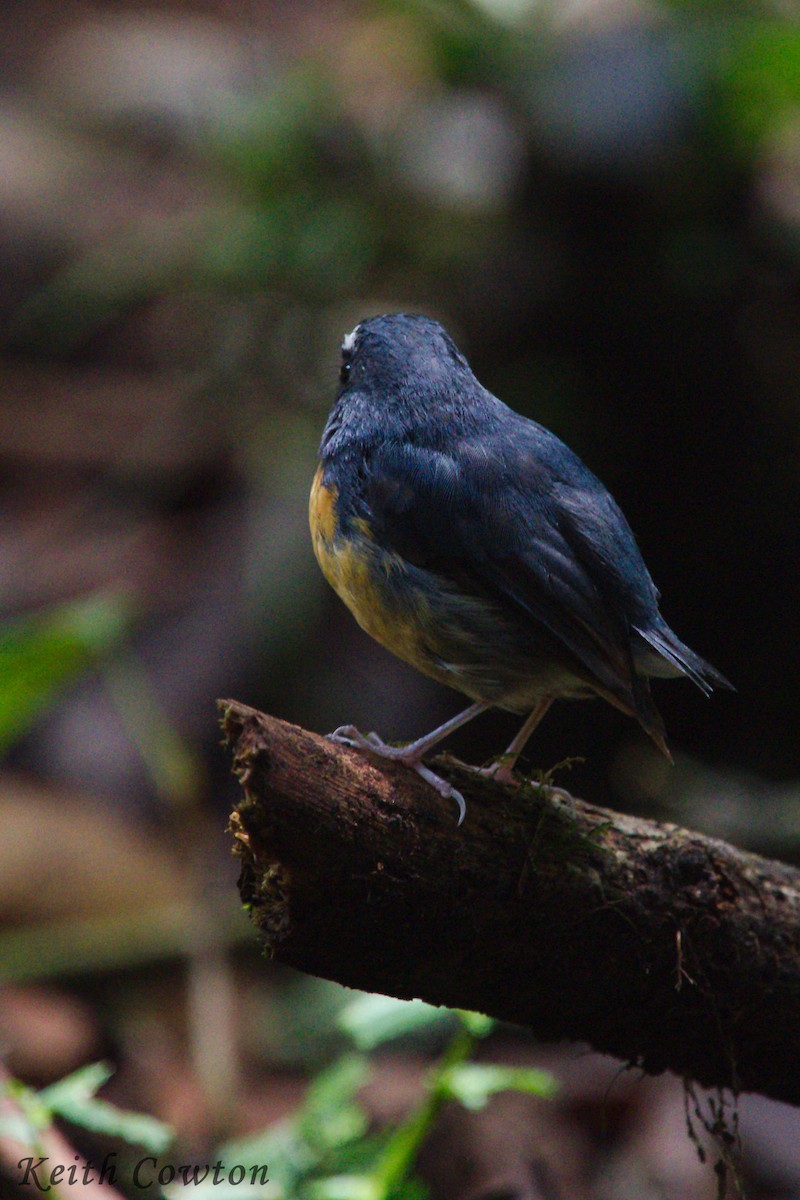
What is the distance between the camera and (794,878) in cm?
307

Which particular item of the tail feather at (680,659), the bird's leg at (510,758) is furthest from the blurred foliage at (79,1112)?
the tail feather at (680,659)

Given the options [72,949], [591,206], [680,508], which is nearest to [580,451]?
[680,508]

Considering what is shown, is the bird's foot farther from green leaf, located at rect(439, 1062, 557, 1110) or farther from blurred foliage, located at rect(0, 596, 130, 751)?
blurred foliage, located at rect(0, 596, 130, 751)

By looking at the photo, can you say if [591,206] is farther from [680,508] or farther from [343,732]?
[343,732]

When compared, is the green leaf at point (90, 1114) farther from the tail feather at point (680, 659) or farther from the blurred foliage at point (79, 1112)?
the tail feather at point (680, 659)

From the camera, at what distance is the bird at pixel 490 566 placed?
9.55ft

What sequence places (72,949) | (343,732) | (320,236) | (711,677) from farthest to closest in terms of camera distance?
(320,236)
(72,949)
(711,677)
(343,732)

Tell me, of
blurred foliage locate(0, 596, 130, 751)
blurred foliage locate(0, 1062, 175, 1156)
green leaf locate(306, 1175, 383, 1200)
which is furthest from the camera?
blurred foliage locate(0, 596, 130, 751)

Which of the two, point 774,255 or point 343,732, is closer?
point 343,732

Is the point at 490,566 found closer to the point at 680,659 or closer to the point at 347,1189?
the point at 680,659

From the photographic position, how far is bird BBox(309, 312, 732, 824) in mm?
2912

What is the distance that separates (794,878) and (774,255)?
180 inches

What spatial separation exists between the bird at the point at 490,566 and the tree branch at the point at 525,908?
26 centimetres

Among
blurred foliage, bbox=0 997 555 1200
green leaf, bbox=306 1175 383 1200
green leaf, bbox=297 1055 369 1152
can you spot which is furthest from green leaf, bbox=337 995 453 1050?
green leaf, bbox=306 1175 383 1200
